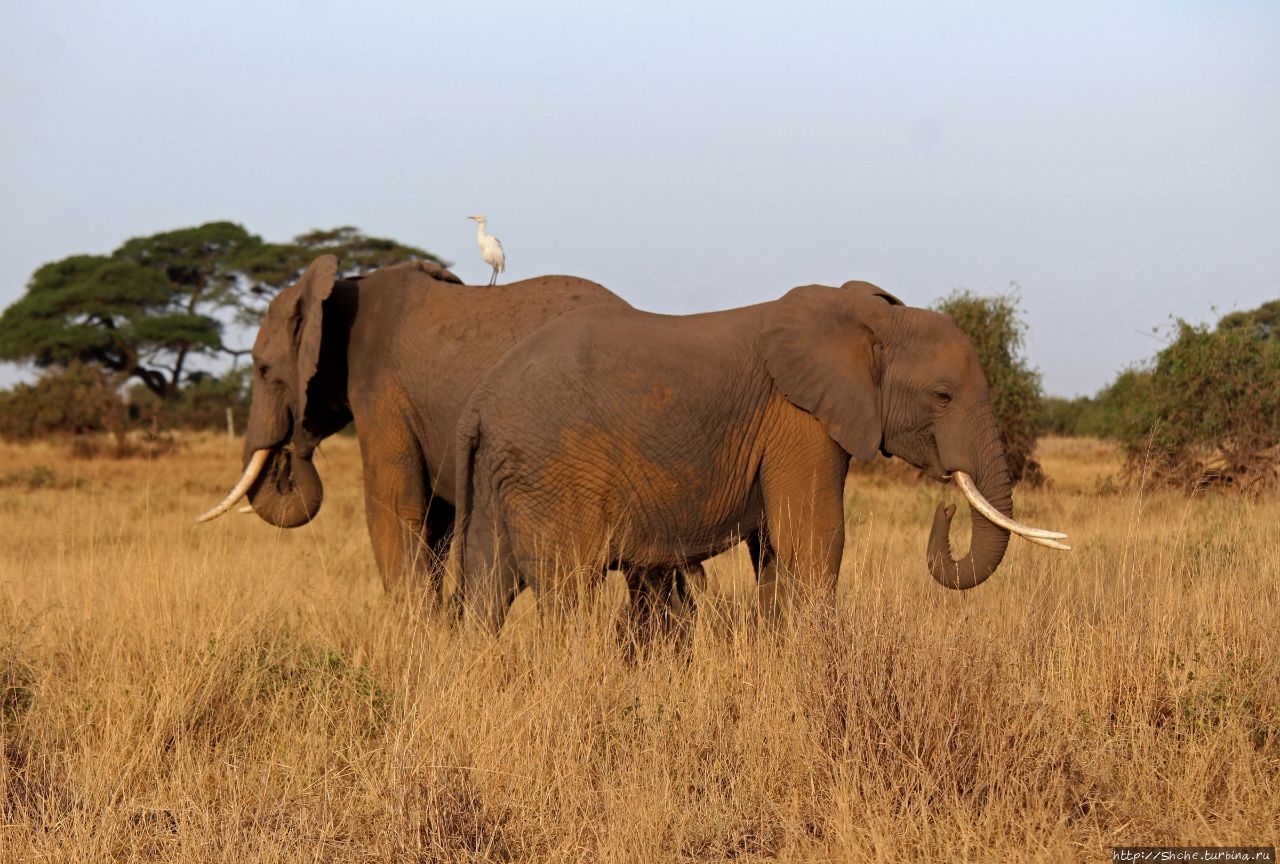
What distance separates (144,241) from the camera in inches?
1483

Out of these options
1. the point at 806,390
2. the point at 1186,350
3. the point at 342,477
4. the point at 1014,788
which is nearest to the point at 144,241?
the point at 342,477

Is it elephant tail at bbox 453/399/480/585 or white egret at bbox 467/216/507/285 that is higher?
white egret at bbox 467/216/507/285

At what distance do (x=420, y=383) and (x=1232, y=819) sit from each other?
16.5 feet

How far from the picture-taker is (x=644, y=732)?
524cm

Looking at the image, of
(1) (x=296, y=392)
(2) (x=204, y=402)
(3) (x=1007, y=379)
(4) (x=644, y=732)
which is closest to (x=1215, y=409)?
(3) (x=1007, y=379)

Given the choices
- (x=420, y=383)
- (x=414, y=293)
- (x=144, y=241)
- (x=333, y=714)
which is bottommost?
(x=333, y=714)

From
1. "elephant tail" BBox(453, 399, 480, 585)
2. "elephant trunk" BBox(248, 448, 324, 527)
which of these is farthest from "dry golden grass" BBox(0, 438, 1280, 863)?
"elephant trunk" BBox(248, 448, 324, 527)

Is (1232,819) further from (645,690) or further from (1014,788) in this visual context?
(645,690)

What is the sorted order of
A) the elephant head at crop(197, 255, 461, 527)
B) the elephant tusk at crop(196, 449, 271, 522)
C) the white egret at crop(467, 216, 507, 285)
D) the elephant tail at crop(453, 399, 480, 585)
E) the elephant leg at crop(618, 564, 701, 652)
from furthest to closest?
the white egret at crop(467, 216, 507, 285) < the elephant tusk at crop(196, 449, 271, 522) < the elephant head at crop(197, 255, 461, 527) < the elephant leg at crop(618, 564, 701, 652) < the elephant tail at crop(453, 399, 480, 585)

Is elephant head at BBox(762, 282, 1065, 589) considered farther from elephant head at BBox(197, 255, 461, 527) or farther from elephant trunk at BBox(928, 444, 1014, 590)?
elephant head at BBox(197, 255, 461, 527)

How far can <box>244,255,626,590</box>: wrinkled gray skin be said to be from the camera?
27.0 ft

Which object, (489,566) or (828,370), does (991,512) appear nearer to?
(828,370)

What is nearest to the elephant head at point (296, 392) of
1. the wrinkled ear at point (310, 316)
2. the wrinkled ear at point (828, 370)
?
the wrinkled ear at point (310, 316)

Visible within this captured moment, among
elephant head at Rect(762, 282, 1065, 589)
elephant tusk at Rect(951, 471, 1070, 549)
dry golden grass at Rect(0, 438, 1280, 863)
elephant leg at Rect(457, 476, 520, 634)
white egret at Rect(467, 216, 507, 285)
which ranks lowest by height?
dry golden grass at Rect(0, 438, 1280, 863)
